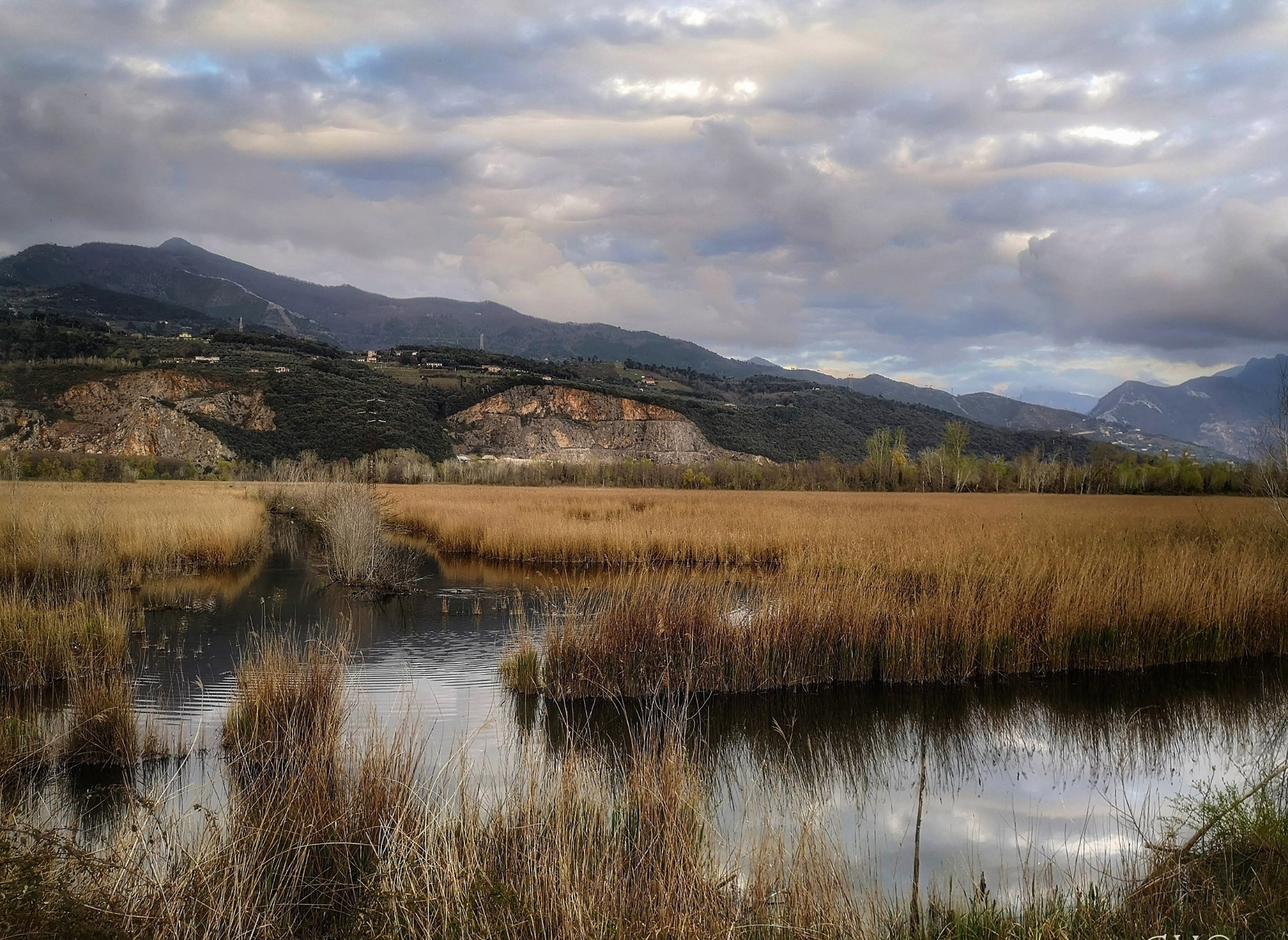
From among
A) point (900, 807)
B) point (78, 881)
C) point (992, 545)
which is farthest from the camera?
point (992, 545)

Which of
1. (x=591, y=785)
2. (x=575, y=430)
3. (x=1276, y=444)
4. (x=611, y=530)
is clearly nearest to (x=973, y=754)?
(x=591, y=785)

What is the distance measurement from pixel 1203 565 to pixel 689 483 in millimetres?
56663

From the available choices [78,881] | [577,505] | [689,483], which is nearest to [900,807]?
[78,881]

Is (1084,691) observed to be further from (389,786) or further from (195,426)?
(195,426)

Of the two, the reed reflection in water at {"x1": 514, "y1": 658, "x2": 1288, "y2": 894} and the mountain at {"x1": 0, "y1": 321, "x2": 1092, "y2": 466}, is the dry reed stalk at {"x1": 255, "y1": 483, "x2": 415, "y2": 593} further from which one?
the mountain at {"x1": 0, "y1": 321, "x2": 1092, "y2": 466}

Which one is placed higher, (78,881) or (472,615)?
(78,881)

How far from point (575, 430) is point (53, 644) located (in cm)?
9234

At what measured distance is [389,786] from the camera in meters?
5.07

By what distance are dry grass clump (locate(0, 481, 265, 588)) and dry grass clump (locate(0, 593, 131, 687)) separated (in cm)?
213

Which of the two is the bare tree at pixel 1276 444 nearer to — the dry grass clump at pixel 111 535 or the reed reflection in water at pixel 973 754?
the reed reflection in water at pixel 973 754

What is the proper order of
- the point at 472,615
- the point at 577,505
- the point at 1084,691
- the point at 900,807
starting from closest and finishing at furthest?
the point at 900,807, the point at 1084,691, the point at 472,615, the point at 577,505

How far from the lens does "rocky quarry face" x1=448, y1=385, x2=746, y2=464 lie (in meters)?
94.6

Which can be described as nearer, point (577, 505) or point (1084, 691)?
point (1084, 691)

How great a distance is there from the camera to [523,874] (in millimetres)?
4148
